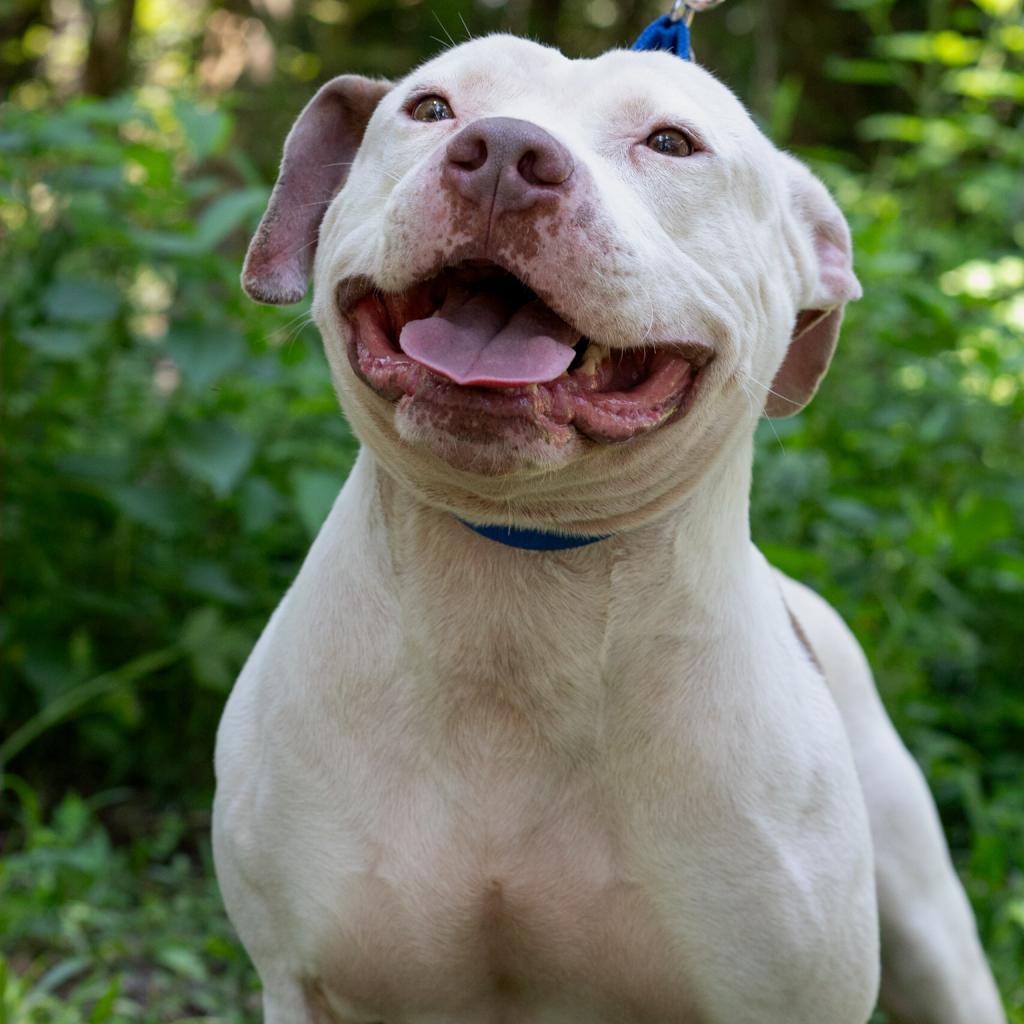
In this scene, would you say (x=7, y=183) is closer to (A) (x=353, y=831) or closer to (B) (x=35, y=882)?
(B) (x=35, y=882)

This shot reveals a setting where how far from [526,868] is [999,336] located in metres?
3.34

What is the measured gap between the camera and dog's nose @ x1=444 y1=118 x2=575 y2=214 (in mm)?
1995

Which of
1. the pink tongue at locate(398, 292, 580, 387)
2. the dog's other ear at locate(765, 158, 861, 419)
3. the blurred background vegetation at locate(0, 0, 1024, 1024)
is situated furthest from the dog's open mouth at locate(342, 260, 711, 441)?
the blurred background vegetation at locate(0, 0, 1024, 1024)

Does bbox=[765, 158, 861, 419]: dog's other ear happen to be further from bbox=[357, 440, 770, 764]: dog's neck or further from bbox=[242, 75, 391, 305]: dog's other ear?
bbox=[242, 75, 391, 305]: dog's other ear

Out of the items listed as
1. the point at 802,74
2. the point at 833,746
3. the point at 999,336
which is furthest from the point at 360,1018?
the point at 802,74

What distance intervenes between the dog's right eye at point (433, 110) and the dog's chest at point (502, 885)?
1.00 meters

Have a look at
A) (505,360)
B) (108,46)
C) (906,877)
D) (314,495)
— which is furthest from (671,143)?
(108,46)

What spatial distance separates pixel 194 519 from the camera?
4277 mm

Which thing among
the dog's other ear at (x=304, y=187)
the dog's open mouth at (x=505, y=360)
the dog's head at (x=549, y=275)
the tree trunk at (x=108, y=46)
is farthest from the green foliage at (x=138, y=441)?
the tree trunk at (x=108, y=46)

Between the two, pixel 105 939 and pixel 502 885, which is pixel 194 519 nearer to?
pixel 105 939

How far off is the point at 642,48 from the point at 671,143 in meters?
0.62

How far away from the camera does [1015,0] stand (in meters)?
5.59

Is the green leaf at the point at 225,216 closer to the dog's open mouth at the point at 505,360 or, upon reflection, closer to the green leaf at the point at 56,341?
the green leaf at the point at 56,341

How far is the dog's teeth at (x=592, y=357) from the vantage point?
2.16 metres
